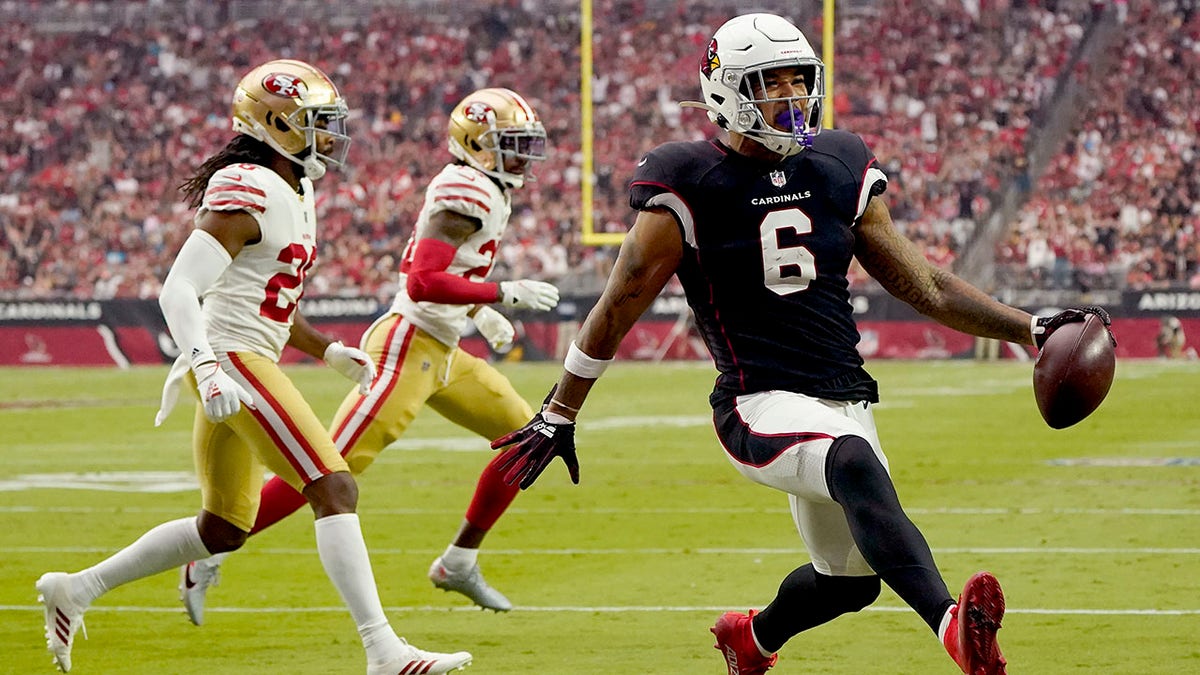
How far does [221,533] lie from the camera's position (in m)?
5.46

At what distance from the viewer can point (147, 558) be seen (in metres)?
5.49

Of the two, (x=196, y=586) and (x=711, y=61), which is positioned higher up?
(x=711, y=61)

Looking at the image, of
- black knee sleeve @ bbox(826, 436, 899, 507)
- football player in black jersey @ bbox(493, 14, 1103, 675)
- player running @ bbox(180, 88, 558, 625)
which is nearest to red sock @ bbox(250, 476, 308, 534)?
player running @ bbox(180, 88, 558, 625)

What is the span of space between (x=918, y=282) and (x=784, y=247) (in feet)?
1.34

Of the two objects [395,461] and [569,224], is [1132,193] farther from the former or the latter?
[395,461]

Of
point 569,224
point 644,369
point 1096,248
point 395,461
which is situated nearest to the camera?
point 395,461

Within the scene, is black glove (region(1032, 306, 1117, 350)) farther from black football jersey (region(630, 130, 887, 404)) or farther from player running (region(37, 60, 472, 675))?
player running (region(37, 60, 472, 675))

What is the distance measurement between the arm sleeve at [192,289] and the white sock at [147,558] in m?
0.73

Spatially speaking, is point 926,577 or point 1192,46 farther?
point 1192,46

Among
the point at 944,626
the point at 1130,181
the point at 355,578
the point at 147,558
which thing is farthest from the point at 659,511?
the point at 1130,181

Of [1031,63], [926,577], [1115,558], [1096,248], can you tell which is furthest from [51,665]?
[1031,63]

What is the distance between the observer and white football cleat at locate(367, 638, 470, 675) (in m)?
4.75

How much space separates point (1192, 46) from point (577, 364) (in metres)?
23.7

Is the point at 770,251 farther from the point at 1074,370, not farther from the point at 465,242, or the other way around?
the point at 465,242
